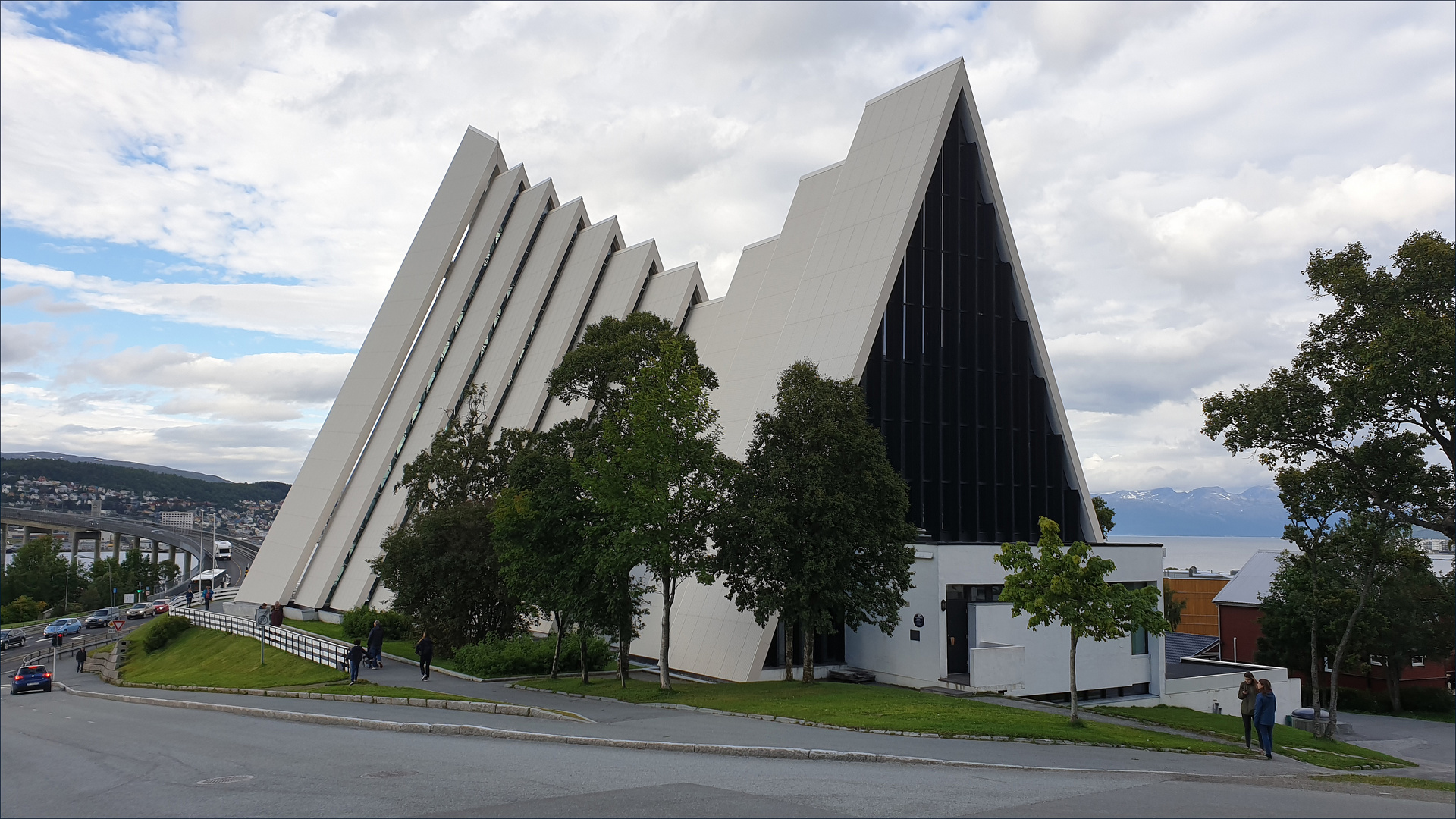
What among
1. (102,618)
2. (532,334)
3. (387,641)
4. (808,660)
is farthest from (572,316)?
(102,618)

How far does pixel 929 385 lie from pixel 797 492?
38.9ft

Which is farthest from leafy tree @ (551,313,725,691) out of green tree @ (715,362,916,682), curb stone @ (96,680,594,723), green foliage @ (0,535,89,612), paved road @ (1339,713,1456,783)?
green foliage @ (0,535,89,612)

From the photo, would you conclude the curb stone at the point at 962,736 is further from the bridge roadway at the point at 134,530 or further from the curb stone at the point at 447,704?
the bridge roadway at the point at 134,530

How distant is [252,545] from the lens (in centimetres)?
15162

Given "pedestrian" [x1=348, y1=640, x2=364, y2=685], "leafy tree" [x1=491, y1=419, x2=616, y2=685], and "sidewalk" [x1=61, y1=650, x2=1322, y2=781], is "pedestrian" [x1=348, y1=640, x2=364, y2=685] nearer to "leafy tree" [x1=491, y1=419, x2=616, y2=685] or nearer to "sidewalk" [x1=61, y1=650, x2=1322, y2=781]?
"sidewalk" [x1=61, y1=650, x2=1322, y2=781]

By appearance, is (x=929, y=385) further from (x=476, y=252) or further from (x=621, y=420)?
(x=476, y=252)

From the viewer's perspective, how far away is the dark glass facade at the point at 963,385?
32.4 metres

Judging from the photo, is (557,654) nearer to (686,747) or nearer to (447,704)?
(447,704)

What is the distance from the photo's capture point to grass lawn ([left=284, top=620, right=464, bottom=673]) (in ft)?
96.2

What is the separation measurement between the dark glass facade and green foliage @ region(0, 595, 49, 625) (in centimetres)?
8844

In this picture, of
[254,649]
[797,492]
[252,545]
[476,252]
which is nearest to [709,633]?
[797,492]

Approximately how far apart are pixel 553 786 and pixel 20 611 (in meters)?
98.0

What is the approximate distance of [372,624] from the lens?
116ft

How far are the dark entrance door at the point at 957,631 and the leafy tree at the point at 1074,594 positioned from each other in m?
6.05
